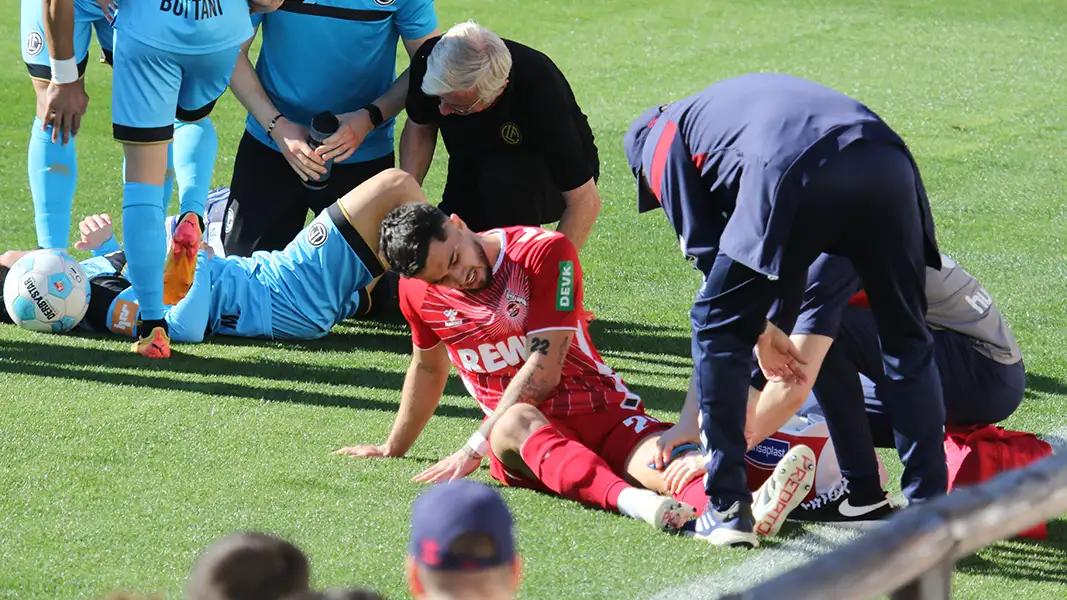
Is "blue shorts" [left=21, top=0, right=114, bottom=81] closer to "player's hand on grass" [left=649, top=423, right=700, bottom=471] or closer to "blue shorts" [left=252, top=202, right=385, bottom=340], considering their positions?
"blue shorts" [left=252, top=202, right=385, bottom=340]

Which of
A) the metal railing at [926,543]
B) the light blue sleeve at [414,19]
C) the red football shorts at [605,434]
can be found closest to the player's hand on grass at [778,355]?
the red football shorts at [605,434]

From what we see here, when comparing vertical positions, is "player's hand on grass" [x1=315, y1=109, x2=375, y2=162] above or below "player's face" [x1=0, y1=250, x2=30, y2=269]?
above

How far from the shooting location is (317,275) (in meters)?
5.78

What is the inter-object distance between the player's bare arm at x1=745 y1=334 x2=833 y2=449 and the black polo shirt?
6.39 feet

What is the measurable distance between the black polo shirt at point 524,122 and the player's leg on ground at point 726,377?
213 centimetres

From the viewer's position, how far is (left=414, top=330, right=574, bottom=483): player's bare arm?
13.6 ft

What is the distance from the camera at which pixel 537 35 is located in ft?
44.8

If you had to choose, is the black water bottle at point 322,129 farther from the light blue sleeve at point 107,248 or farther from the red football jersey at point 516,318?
the red football jersey at point 516,318

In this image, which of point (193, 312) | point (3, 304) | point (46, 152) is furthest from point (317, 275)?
point (3, 304)

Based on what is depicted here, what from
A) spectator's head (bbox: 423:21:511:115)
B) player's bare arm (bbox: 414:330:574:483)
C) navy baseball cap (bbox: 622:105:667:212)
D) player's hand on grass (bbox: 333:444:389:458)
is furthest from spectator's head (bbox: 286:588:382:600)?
spectator's head (bbox: 423:21:511:115)

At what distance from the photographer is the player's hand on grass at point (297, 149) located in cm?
603

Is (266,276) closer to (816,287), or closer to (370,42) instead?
(370,42)

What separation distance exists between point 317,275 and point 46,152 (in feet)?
3.97

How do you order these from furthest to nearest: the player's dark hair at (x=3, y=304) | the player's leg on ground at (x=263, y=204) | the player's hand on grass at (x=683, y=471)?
1. the player's leg on ground at (x=263, y=204)
2. the player's dark hair at (x=3, y=304)
3. the player's hand on grass at (x=683, y=471)
